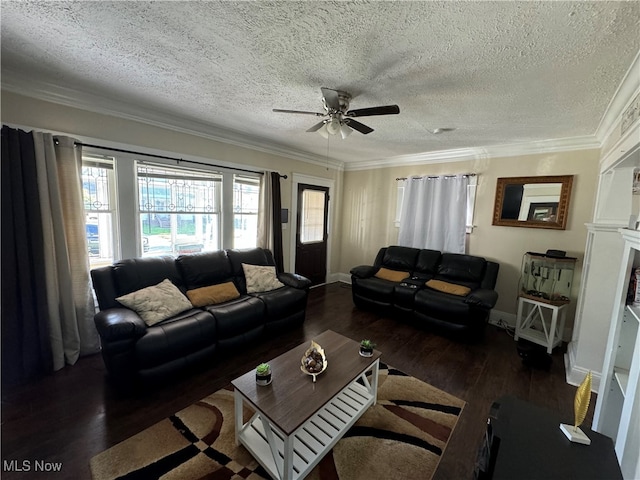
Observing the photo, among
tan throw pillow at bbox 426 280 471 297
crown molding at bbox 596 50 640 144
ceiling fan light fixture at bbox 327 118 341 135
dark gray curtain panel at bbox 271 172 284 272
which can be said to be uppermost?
crown molding at bbox 596 50 640 144

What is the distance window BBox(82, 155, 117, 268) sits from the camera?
2570 millimetres

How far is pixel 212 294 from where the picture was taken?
9.20 feet

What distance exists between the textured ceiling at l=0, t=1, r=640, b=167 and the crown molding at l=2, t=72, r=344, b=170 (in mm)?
15

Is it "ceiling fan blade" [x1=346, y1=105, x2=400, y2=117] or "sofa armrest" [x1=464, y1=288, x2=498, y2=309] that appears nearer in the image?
"ceiling fan blade" [x1=346, y1=105, x2=400, y2=117]

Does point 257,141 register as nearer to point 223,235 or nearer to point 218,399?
point 223,235

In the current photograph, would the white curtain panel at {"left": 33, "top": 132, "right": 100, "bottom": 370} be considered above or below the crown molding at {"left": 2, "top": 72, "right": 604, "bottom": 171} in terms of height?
below

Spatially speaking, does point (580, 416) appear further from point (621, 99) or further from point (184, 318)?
point (184, 318)

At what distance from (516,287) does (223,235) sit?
412 centimetres

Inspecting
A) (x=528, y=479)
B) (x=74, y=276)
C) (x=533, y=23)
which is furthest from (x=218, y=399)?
(x=533, y=23)

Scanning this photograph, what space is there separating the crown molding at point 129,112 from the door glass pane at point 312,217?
88cm

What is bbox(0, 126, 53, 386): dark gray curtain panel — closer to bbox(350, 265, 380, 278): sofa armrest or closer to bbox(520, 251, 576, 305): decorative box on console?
bbox(350, 265, 380, 278): sofa armrest

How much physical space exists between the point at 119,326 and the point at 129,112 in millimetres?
2148

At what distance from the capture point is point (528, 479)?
0.92m

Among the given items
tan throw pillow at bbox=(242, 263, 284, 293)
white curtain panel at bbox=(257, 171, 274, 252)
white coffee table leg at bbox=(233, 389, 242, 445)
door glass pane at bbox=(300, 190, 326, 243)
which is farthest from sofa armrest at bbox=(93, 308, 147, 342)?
door glass pane at bbox=(300, 190, 326, 243)
